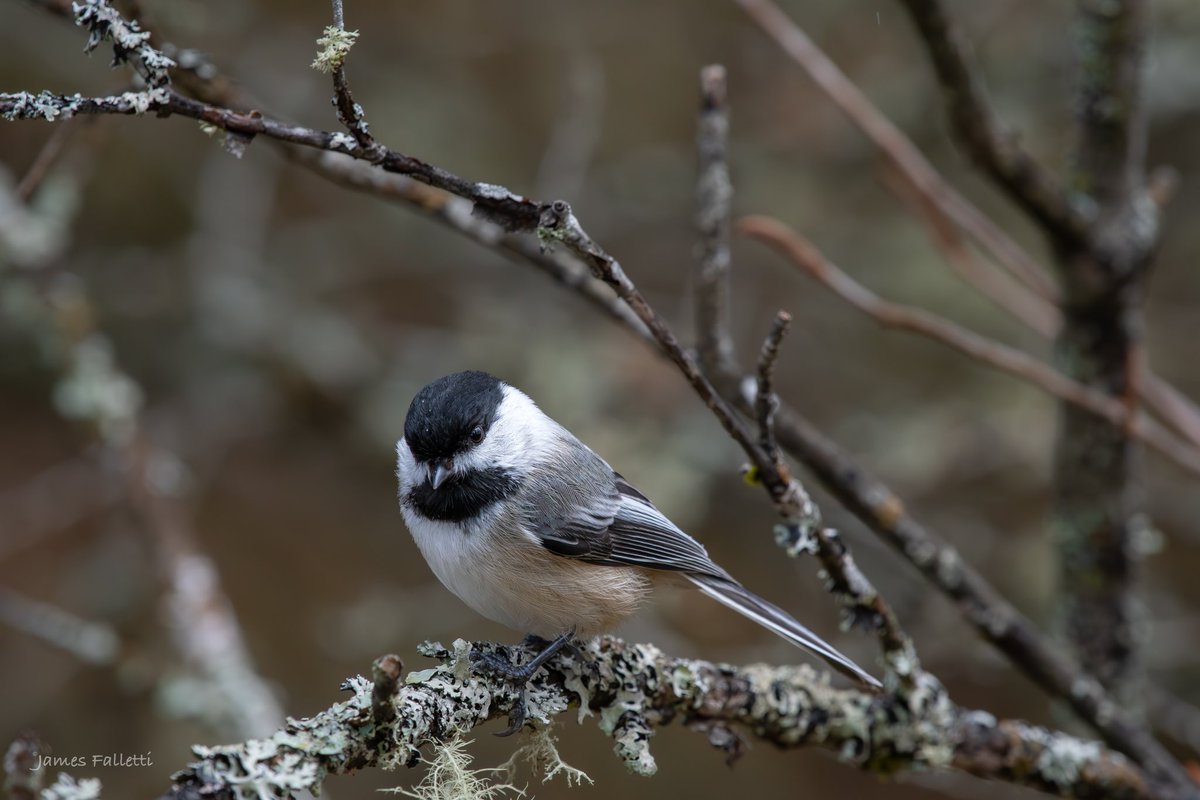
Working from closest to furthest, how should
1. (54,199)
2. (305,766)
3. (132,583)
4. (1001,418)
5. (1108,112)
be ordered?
(305,766) → (1108,112) → (54,199) → (132,583) → (1001,418)

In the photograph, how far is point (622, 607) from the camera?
2.38 m

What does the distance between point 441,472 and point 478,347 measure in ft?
6.09

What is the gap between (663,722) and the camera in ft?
6.73

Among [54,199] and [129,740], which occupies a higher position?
[54,199]

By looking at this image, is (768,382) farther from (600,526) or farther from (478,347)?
(478,347)

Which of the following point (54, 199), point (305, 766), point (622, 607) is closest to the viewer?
point (305, 766)

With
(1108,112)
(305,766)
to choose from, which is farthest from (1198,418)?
(305,766)

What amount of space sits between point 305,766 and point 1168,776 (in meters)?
2.07

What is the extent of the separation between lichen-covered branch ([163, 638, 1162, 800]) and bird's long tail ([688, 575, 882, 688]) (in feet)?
0.20

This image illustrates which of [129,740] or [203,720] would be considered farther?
[129,740]

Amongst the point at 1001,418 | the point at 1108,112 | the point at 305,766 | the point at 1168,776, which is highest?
the point at 1001,418

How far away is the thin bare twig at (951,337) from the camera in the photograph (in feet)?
7.93

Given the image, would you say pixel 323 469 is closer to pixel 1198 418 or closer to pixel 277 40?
pixel 277 40
